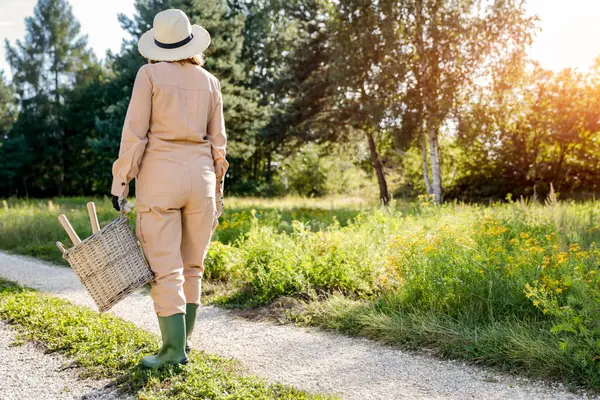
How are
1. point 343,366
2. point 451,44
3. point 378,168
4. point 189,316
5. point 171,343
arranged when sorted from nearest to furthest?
point 171,343
point 343,366
point 189,316
point 451,44
point 378,168

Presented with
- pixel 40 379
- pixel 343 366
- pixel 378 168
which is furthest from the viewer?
pixel 378 168

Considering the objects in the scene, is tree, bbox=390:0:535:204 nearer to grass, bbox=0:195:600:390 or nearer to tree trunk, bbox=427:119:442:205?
tree trunk, bbox=427:119:442:205

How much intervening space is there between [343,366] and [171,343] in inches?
49.5

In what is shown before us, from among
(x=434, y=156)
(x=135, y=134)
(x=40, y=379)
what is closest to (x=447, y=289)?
(x=135, y=134)

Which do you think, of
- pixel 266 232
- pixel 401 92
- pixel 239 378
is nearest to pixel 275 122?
pixel 401 92

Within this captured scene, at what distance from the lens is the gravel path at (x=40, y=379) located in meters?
3.62

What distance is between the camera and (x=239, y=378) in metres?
3.69

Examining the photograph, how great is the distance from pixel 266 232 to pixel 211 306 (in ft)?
4.72

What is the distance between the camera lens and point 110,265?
12.2 feet

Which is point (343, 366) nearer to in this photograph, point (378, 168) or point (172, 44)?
point (172, 44)

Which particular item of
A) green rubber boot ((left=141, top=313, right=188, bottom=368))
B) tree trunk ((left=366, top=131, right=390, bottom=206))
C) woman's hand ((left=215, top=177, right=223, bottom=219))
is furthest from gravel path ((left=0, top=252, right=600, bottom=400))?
tree trunk ((left=366, top=131, right=390, bottom=206))

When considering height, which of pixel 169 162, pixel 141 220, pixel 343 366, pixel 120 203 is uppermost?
pixel 169 162

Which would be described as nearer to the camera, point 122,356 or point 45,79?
point 122,356

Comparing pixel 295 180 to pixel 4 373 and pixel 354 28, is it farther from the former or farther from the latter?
pixel 4 373
